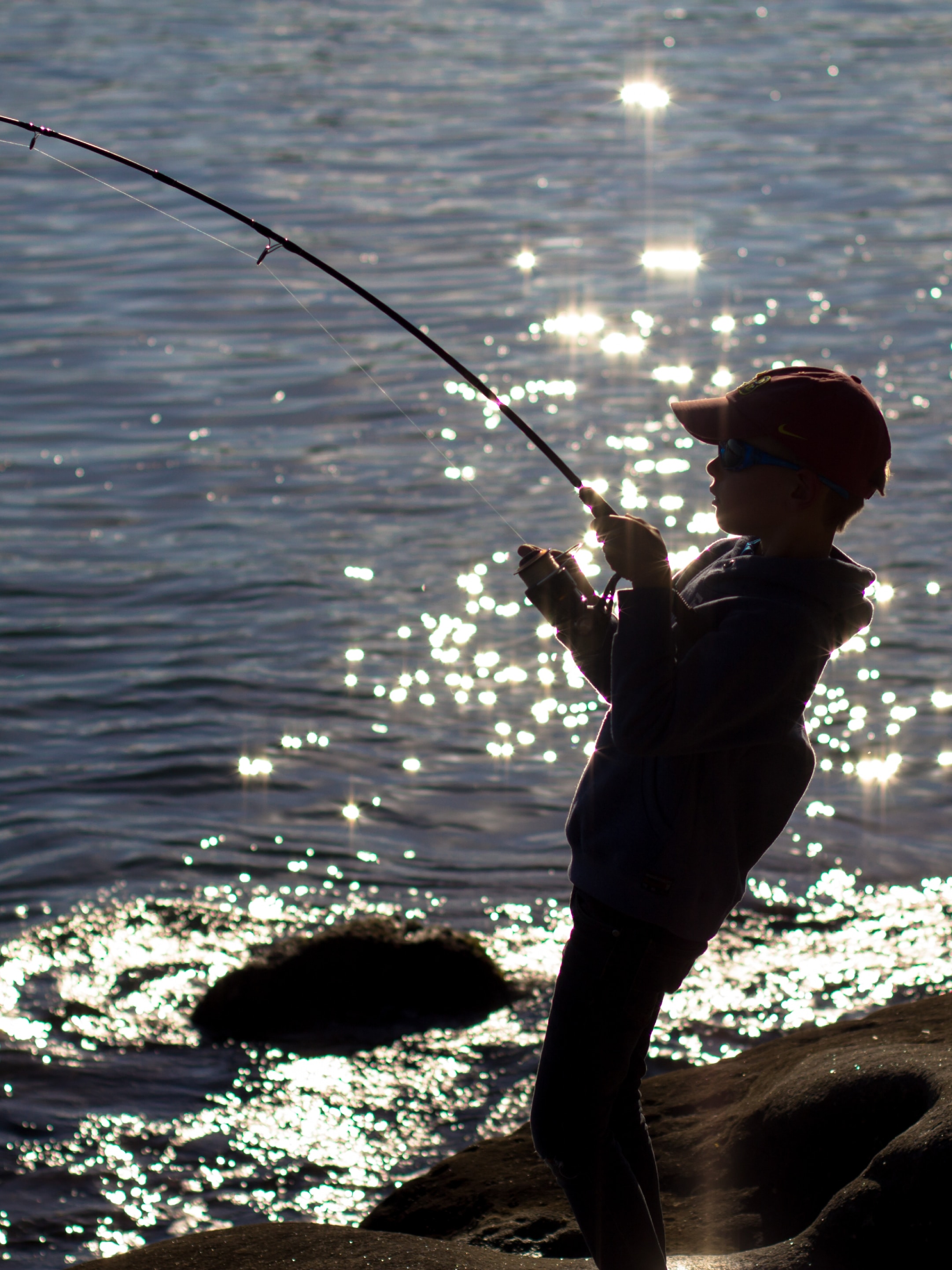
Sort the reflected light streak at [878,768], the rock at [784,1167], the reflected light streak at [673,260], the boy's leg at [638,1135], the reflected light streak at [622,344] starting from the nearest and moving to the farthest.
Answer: the boy's leg at [638,1135] → the rock at [784,1167] → the reflected light streak at [878,768] → the reflected light streak at [622,344] → the reflected light streak at [673,260]

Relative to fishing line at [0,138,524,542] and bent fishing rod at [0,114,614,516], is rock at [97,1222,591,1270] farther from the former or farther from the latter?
fishing line at [0,138,524,542]

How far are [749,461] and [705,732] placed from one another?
1.57ft

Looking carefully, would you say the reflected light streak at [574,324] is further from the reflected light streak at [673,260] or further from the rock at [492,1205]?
the rock at [492,1205]

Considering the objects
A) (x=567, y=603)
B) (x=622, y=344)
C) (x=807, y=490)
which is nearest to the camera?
(x=807, y=490)

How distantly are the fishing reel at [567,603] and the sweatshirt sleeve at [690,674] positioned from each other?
30 centimetres

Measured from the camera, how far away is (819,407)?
2824mm

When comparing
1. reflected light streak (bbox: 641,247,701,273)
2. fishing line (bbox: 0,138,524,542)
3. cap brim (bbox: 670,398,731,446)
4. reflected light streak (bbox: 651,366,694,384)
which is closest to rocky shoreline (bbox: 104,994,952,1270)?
cap brim (bbox: 670,398,731,446)

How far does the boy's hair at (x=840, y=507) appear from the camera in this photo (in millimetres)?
2873

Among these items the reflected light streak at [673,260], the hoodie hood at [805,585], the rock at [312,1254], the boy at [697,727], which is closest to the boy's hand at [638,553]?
the boy at [697,727]

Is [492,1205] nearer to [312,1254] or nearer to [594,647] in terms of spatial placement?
[312,1254]

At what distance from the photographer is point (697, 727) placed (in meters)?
2.71

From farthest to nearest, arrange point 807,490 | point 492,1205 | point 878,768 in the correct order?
point 878,768
point 492,1205
point 807,490

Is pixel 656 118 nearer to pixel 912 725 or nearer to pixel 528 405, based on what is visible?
pixel 528 405

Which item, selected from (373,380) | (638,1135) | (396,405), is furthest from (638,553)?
(373,380)
